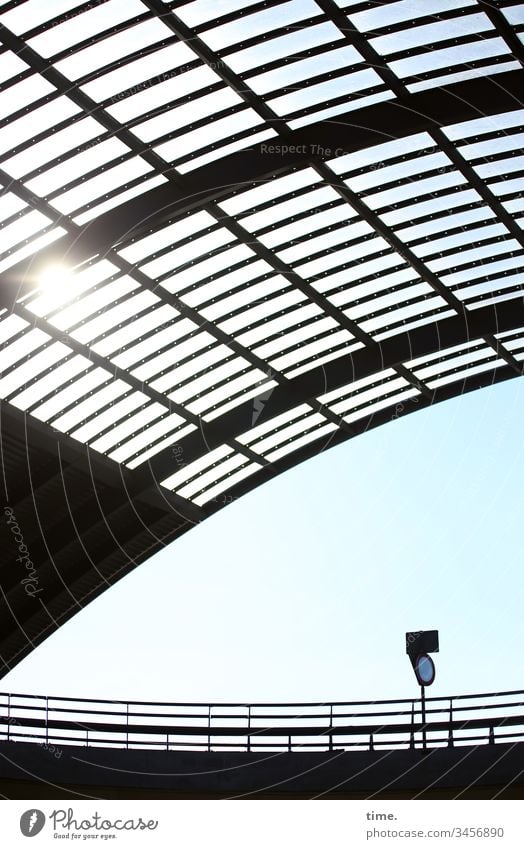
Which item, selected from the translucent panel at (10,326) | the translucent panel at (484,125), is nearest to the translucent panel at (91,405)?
the translucent panel at (10,326)

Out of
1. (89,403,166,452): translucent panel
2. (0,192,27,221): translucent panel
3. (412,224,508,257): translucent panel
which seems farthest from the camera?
(89,403,166,452): translucent panel

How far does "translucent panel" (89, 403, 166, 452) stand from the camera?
39594 millimetres

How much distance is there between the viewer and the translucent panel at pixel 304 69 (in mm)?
24656

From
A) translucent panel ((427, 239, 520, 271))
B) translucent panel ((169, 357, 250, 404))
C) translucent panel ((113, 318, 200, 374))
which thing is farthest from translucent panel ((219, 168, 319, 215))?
translucent panel ((169, 357, 250, 404))

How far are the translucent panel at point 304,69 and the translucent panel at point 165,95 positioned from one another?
824 mm

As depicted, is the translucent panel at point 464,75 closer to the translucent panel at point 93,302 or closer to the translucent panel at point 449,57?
the translucent panel at point 449,57

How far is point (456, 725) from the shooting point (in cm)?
2459

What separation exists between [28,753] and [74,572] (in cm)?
1923

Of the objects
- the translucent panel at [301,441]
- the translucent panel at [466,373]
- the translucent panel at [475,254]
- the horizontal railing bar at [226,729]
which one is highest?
the translucent panel at [475,254]

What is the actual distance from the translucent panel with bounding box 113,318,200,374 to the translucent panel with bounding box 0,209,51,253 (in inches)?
309

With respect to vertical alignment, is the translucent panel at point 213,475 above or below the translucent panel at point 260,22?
below

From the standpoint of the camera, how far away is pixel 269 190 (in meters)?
29.6

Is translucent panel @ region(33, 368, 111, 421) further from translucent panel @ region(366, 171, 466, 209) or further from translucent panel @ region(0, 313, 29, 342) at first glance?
translucent panel @ region(366, 171, 466, 209)

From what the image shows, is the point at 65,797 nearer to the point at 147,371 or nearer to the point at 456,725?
the point at 456,725
